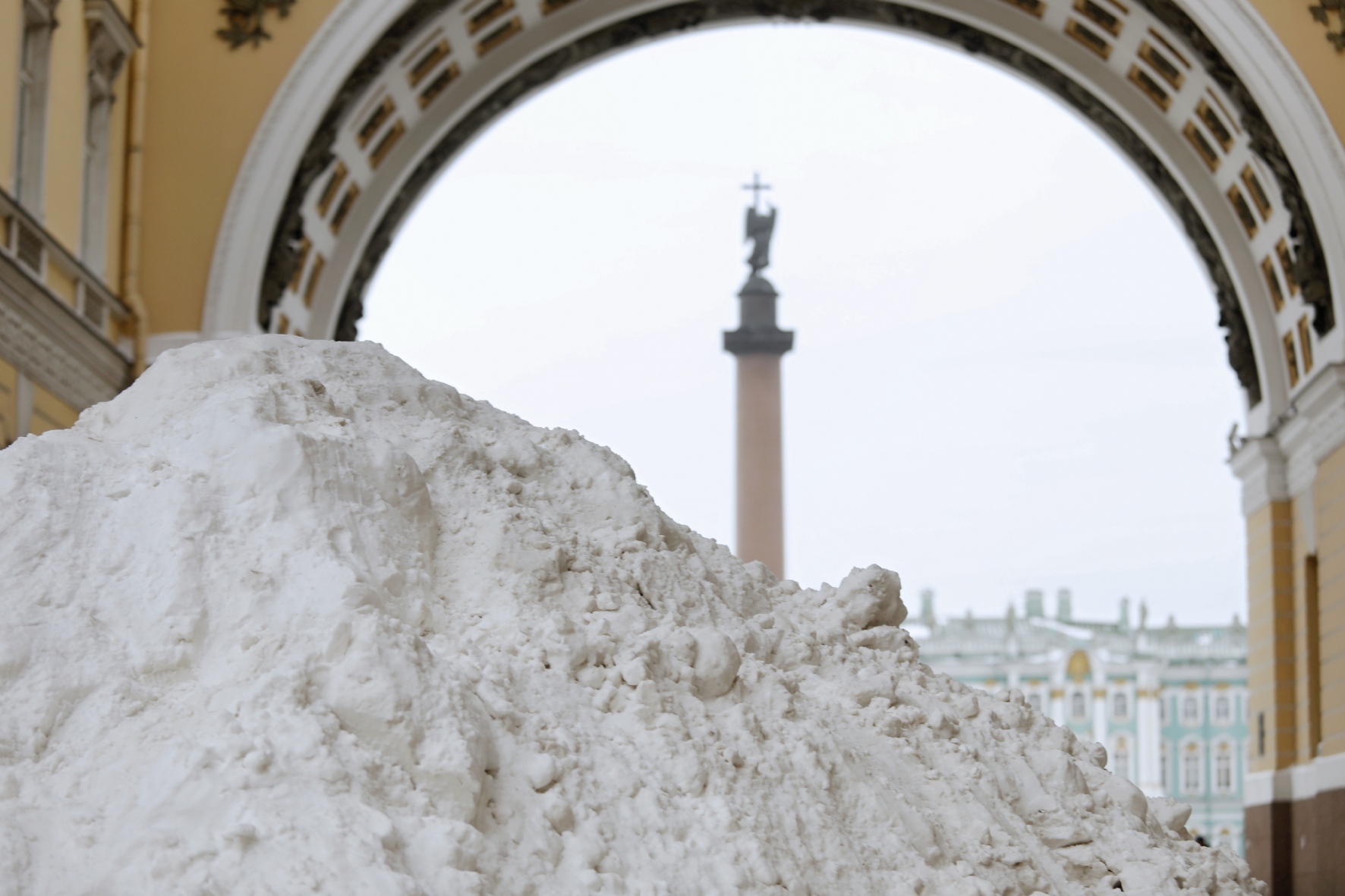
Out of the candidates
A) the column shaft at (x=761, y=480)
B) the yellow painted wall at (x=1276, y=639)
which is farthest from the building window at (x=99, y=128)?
the column shaft at (x=761, y=480)

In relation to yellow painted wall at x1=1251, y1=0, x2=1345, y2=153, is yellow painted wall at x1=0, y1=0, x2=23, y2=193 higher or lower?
lower

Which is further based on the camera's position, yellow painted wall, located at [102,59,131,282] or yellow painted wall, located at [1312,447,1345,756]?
yellow painted wall, located at [1312,447,1345,756]

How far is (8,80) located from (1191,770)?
46.3m

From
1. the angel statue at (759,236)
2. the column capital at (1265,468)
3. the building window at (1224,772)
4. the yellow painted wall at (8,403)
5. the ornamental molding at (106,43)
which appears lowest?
the building window at (1224,772)

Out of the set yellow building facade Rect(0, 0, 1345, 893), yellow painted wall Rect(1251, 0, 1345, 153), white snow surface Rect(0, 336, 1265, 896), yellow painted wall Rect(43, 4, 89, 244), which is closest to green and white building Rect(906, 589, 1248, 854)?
yellow building facade Rect(0, 0, 1345, 893)

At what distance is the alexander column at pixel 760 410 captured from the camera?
26453 mm

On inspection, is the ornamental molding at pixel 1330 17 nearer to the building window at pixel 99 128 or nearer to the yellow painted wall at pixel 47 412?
the building window at pixel 99 128

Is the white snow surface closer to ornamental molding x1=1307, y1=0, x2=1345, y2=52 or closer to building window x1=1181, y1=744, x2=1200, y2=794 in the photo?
ornamental molding x1=1307, y1=0, x2=1345, y2=52

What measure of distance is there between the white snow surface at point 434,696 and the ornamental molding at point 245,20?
32.5 ft

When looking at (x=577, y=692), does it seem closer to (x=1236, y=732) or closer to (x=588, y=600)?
(x=588, y=600)

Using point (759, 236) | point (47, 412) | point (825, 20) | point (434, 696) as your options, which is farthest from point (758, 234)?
point (434, 696)

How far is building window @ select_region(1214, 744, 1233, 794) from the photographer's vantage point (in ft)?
165

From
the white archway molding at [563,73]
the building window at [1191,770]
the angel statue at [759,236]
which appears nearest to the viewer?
the white archway molding at [563,73]

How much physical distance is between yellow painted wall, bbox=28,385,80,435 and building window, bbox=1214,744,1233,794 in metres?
44.9
